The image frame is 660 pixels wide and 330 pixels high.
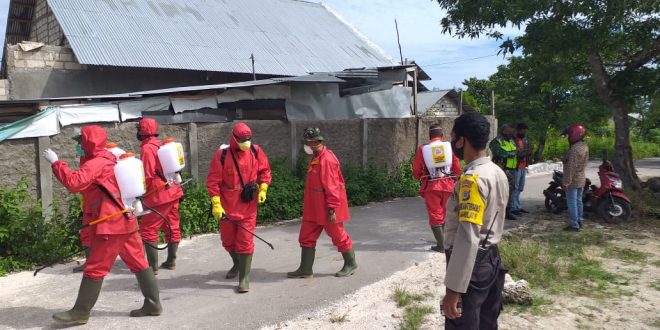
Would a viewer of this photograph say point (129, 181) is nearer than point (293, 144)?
Yes

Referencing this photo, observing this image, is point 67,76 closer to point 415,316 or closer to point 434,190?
point 434,190

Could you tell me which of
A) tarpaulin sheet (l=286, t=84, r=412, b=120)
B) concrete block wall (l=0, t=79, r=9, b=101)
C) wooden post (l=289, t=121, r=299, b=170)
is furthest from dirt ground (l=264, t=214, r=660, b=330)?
concrete block wall (l=0, t=79, r=9, b=101)

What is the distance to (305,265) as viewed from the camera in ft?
19.3

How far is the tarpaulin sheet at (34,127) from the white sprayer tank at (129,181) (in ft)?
10.0

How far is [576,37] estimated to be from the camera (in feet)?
28.5

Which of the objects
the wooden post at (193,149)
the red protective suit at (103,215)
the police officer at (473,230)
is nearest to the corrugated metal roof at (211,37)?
the wooden post at (193,149)

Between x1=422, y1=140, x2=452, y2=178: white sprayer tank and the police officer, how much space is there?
3.45 m

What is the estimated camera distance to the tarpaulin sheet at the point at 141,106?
8.09 m

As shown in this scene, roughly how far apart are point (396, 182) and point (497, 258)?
28.3 feet

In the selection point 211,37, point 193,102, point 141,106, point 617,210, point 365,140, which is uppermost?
point 211,37

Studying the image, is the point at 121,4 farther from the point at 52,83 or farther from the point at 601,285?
the point at 601,285

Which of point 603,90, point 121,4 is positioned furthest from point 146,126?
point 121,4

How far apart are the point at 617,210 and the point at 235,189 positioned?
6.61 metres

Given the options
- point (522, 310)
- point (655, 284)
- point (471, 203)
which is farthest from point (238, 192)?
point (655, 284)
